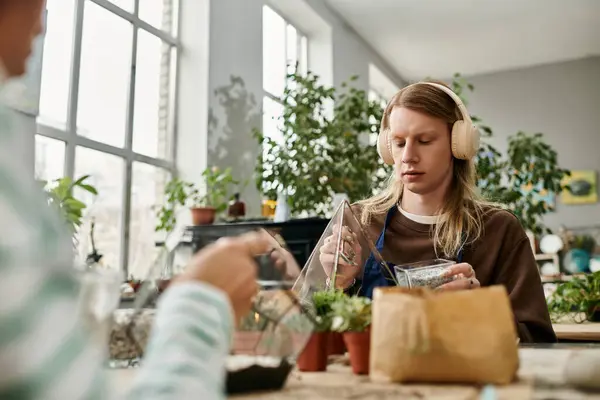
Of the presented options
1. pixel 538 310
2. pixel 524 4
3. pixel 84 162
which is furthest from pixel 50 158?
pixel 524 4

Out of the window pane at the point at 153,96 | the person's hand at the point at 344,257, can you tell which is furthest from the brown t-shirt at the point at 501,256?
the window pane at the point at 153,96

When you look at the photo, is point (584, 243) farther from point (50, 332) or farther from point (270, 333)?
point (50, 332)

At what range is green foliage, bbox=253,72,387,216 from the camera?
4.04 metres

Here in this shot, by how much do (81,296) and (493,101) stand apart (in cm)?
824

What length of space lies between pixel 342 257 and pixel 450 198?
0.71 metres

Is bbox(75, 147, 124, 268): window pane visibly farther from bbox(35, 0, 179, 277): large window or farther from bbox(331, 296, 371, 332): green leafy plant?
bbox(331, 296, 371, 332): green leafy plant

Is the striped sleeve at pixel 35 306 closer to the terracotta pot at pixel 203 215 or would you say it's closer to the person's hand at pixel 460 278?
the person's hand at pixel 460 278

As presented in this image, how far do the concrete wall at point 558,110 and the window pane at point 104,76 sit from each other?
18.4 ft

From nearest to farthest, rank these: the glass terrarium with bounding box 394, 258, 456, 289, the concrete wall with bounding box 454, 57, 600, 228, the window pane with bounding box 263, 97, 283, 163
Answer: the glass terrarium with bounding box 394, 258, 456, 289 < the window pane with bounding box 263, 97, 283, 163 < the concrete wall with bounding box 454, 57, 600, 228

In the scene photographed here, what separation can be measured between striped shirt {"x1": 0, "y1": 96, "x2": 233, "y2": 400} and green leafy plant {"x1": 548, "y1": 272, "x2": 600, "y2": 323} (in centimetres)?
201

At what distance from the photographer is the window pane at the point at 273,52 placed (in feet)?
17.9

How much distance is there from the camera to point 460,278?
0.96 m

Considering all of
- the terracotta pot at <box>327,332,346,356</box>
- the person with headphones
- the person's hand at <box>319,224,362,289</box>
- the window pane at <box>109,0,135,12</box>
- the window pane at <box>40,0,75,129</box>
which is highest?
the window pane at <box>109,0,135,12</box>

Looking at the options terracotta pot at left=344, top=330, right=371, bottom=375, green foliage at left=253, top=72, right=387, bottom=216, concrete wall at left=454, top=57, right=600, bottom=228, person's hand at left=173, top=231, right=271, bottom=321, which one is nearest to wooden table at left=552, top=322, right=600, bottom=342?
terracotta pot at left=344, top=330, right=371, bottom=375
